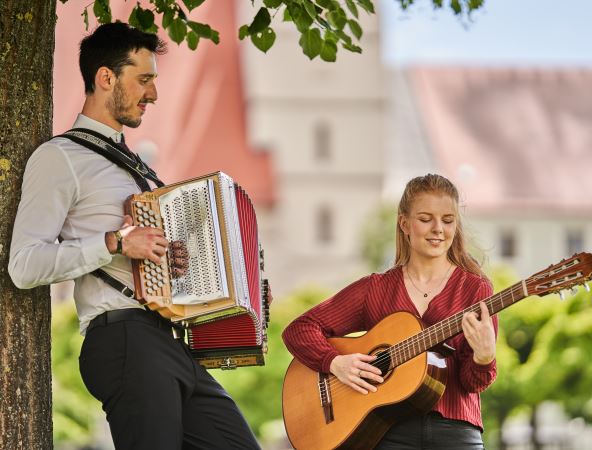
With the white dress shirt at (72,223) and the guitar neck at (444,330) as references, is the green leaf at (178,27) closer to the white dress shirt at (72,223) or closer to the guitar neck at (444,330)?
the white dress shirt at (72,223)

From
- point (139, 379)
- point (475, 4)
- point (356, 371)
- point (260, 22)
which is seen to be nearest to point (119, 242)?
point (139, 379)

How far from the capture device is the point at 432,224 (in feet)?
15.8

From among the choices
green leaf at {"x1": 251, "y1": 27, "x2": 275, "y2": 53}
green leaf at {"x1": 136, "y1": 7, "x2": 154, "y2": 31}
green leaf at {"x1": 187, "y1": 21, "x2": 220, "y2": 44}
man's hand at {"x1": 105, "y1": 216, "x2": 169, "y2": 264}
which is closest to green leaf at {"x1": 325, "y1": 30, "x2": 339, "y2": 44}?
green leaf at {"x1": 251, "y1": 27, "x2": 275, "y2": 53}

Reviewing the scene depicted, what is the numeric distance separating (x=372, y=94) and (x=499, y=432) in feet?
100

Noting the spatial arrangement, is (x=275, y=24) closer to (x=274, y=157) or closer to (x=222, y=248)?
(x=274, y=157)

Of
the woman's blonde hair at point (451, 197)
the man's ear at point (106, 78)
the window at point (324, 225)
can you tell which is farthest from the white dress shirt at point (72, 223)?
the window at point (324, 225)

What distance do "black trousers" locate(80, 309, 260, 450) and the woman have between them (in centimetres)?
63

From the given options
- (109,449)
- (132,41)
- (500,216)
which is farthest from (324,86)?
(132,41)

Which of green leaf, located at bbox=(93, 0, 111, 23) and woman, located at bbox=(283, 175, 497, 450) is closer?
woman, located at bbox=(283, 175, 497, 450)

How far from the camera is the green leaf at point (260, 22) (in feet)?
18.3

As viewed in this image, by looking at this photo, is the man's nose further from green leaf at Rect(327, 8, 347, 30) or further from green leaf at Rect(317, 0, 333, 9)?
green leaf at Rect(327, 8, 347, 30)

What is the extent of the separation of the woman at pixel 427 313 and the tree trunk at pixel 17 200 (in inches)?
36.4

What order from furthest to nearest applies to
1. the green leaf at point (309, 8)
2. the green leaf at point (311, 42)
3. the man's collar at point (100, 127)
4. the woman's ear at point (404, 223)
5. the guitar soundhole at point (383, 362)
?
1. the green leaf at point (311, 42)
2. the green leaf at point (309, 8)
3. the woman's ear at point (404, 223)
4. the guitar soundhole at point (383, 362)
5. the man's collar at point (100, 127)

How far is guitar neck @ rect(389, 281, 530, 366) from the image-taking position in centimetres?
443
